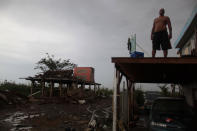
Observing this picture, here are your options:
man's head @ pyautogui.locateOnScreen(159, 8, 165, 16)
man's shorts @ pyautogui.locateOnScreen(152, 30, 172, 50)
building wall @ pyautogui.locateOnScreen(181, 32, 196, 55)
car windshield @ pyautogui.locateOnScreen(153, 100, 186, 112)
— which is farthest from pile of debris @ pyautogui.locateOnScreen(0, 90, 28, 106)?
building wall @ pyautogui.locateOnScreen(181, 32, 196, 55)

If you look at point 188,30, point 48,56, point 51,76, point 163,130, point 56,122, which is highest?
point 48,56

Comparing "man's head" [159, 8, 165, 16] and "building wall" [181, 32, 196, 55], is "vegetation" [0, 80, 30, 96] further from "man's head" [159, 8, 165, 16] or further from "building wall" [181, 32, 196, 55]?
"man's head" [159, 8, 165, 16]

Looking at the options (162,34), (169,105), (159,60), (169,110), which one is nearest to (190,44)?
(162,34)

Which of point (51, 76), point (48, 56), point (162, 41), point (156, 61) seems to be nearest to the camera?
point (156, 61)

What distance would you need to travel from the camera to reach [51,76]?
23312 mm

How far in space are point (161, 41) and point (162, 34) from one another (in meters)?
0.31

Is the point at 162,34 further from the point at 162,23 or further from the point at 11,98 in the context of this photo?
the point at 11,98

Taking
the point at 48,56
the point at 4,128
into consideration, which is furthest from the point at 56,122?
the point at 48,56

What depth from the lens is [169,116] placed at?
227 inches

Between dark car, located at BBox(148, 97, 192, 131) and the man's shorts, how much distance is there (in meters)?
2.30

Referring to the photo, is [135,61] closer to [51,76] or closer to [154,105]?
[154,105]

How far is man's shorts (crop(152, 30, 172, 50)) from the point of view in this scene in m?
7.16

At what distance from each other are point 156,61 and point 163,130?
2390 mm

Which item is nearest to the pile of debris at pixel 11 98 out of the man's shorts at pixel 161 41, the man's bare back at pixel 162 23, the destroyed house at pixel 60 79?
the destroyed house at pixel 60 79
